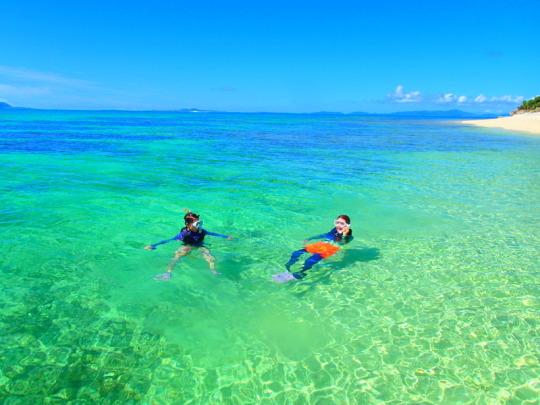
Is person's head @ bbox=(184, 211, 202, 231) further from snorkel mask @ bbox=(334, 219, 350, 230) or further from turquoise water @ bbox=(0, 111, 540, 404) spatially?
snorkel mask @ bbox=(334, 219, 350, 230)

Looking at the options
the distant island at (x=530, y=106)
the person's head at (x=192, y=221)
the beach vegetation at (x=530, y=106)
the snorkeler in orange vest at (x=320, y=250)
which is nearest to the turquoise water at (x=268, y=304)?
the snorkeler in orange vest at (x=320, y=250)

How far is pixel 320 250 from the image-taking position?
26.2ft

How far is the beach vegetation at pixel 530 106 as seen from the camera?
73.4m

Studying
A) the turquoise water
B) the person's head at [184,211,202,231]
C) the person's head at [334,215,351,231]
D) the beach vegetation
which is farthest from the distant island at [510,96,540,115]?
the person's head at [184,211,202,231]

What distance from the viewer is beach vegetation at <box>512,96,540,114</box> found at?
241ft

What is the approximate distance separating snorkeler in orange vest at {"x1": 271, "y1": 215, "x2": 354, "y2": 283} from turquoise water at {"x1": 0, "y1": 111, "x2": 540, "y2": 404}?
19 centimetres

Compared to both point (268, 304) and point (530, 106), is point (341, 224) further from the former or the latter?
A: point (530, 106)

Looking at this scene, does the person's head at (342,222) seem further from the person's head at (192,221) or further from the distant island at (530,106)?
the distant island at (530,106)

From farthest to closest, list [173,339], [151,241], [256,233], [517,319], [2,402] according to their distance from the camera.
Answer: [256,233]
[151,241]
[517,319]
[173,339]
[2,402]

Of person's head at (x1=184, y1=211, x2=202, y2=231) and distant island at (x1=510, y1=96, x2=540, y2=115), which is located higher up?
distant island at (x1=510, y1=96, x2=540, y2=115)

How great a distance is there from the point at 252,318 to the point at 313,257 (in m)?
2.34

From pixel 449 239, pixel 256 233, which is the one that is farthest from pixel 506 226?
pixel 256 233

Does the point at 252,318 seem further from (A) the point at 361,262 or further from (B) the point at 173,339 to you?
(A) the point at 361,262

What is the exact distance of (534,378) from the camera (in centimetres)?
467
